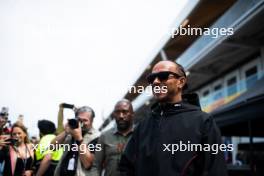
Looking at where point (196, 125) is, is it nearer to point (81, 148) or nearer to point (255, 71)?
point (81, 148)

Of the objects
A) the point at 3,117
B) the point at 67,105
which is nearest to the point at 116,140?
the point at 67,105

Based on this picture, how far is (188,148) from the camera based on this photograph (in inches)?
77.7

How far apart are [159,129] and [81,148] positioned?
1.54 m

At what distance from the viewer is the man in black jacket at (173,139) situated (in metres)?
1.94

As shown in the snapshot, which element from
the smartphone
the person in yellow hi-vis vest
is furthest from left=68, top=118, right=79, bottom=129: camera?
the person in yellow hi-vis vest

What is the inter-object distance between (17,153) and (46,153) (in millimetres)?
398

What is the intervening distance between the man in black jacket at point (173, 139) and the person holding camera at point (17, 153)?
233 cm

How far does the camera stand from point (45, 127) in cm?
465

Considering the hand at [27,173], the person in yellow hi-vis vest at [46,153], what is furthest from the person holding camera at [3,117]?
the hand at [27,173]

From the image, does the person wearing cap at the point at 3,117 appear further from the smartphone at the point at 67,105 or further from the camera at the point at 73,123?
the camera at the point at 73,123

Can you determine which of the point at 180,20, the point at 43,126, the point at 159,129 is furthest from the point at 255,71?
the point at 159,129

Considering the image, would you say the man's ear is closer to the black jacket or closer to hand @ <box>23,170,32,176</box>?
the black jacket

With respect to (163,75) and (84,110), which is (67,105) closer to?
(84,110)

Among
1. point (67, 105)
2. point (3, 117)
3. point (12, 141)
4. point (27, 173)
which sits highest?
point (67, 105)
